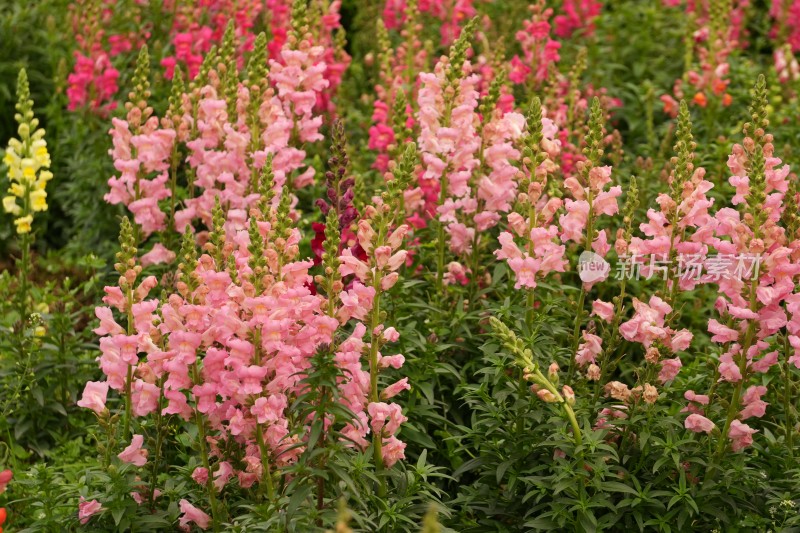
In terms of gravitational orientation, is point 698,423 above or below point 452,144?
below

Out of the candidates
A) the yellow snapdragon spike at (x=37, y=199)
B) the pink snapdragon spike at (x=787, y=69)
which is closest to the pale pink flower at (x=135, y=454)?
the yellow snapdragon spike at (x=37, y=199)

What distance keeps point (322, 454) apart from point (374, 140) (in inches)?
132

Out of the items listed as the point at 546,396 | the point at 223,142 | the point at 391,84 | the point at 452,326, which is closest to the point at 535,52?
the point at 391,84

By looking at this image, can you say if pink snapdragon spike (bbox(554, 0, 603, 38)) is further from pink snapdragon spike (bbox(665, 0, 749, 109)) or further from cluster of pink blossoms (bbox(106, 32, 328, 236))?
cluster of pink blossoms (bbox(106, 32, 328, 236))

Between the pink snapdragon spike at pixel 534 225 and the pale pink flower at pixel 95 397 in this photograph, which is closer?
the pale pink flower at pixel 95 397

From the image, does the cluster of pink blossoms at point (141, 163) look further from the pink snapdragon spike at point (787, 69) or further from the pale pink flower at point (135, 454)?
the pink snapdragon spike at point (787, 69)

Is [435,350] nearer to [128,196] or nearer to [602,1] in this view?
[128,196]

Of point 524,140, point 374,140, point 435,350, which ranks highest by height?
point 524,140

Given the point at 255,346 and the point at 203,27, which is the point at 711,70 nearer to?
the point at 203,27

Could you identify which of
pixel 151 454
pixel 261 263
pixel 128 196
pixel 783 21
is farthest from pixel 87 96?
pixel 783 21

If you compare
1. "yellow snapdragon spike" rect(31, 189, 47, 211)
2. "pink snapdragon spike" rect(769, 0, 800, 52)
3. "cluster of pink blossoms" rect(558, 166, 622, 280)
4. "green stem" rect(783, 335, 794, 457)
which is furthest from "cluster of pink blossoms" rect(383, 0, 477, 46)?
"green stem" rect(783, 335, 794, 457)

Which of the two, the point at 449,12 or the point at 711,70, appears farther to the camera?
the point at 449,12

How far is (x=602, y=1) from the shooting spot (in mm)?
11516

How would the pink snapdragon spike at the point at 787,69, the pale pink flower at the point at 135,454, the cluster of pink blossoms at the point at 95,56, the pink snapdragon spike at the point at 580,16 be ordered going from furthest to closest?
the pink snapdragon spike at the point at 580,16
the pink snapdragon spike at the point at 787,69
the cluster of pink blossoms at the point at 95,56
the pale pink flower at the point at 135,454
